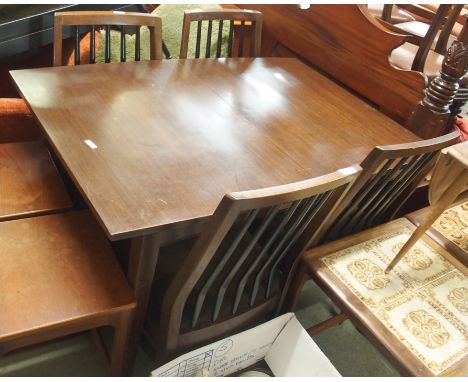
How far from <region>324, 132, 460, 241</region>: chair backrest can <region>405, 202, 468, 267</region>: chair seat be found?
128 mm

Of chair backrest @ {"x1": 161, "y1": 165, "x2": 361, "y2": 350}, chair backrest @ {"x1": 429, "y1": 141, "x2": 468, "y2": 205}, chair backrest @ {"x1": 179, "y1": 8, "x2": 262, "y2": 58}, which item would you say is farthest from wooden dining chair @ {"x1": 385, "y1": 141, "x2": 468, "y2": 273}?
chair backrest @ {"x1": 179, "y1": 8, "x2": 262, "y2": 58}

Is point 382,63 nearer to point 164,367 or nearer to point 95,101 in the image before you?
point 95,101

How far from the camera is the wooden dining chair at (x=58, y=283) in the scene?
1.00 m

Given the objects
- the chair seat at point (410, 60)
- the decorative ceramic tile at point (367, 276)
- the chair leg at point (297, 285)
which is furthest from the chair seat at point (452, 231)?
the chair seat at point (410, 60)

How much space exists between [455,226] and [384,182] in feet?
1.54

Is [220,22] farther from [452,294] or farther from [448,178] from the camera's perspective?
[452,294]

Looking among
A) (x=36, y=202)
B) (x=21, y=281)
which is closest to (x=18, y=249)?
(x=21, y=281)

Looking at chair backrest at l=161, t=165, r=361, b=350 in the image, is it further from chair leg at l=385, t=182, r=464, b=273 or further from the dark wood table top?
chair leg at l=385, t=182, r=464, b=273

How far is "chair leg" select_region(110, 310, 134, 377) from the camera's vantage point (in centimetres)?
115

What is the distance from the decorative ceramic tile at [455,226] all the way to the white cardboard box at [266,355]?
651mm

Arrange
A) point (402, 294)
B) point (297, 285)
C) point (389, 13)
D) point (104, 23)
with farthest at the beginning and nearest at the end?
point (389, 13)
point (104, 23)
point (297, 285)
point (402, 294)

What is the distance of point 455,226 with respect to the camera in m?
1.53

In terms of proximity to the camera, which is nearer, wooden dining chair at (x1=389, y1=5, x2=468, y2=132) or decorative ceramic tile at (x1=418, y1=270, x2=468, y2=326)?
decorative ceramic tile at (x1=418, y1=270, x2=468, y2=326)

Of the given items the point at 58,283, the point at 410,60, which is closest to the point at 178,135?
the point at 58,283
